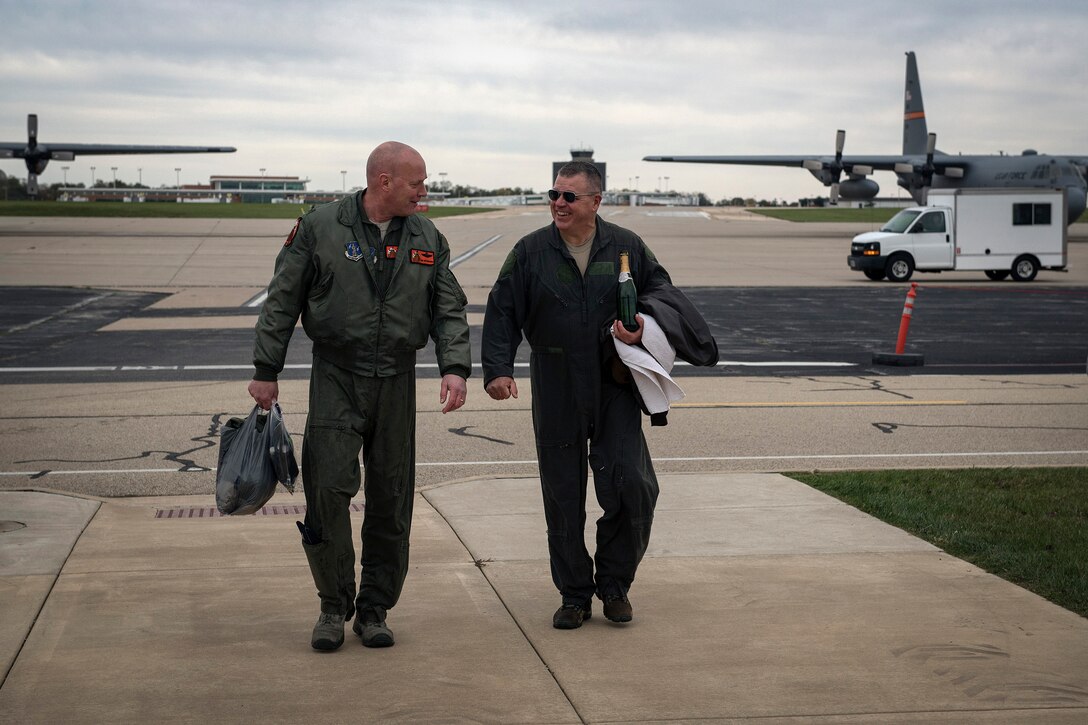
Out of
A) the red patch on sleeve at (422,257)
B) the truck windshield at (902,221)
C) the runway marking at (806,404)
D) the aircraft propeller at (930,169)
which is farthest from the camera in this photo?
the aircraft propeller at (930,169)

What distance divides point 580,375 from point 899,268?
30.4 m

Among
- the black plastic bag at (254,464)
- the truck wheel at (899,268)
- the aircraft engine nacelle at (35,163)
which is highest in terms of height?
the aircraft engine nacelle at (35,163)

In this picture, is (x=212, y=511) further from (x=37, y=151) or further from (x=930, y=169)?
(x=37, y=151)

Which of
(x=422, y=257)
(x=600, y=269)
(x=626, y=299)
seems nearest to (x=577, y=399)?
(x=626, y=299)

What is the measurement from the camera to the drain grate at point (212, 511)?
7707mm

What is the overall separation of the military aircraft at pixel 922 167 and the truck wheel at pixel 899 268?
1283 centimetres

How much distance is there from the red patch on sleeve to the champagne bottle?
0.81 m

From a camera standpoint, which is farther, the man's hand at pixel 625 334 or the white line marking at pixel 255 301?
the white line marking at pixel 255 301

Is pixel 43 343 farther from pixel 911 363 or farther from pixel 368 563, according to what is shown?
pixel 368 563

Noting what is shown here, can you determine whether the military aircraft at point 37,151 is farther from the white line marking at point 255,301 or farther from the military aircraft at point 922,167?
the white line marking at point 255,301

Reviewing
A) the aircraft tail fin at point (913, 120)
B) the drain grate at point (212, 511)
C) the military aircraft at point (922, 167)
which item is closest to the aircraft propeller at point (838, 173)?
the military aircraft at point (922, 167)

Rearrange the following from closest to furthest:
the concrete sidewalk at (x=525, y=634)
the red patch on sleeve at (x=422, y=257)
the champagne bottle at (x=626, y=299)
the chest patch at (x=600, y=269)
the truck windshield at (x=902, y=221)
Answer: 1. the concrete sidewalk at (x=525, y=634)
2. the red patch on sleeve at (x=422, y=257)
3. the champagne bottle at (x=626, y=299)
4. the chest patch at (x=600, y=269)
5. the truck windshield at (x=902, y=221)

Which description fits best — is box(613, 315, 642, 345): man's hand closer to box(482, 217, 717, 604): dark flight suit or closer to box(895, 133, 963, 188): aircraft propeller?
box(482, 217, 717, 604): dark flight suit

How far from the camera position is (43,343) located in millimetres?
18281
